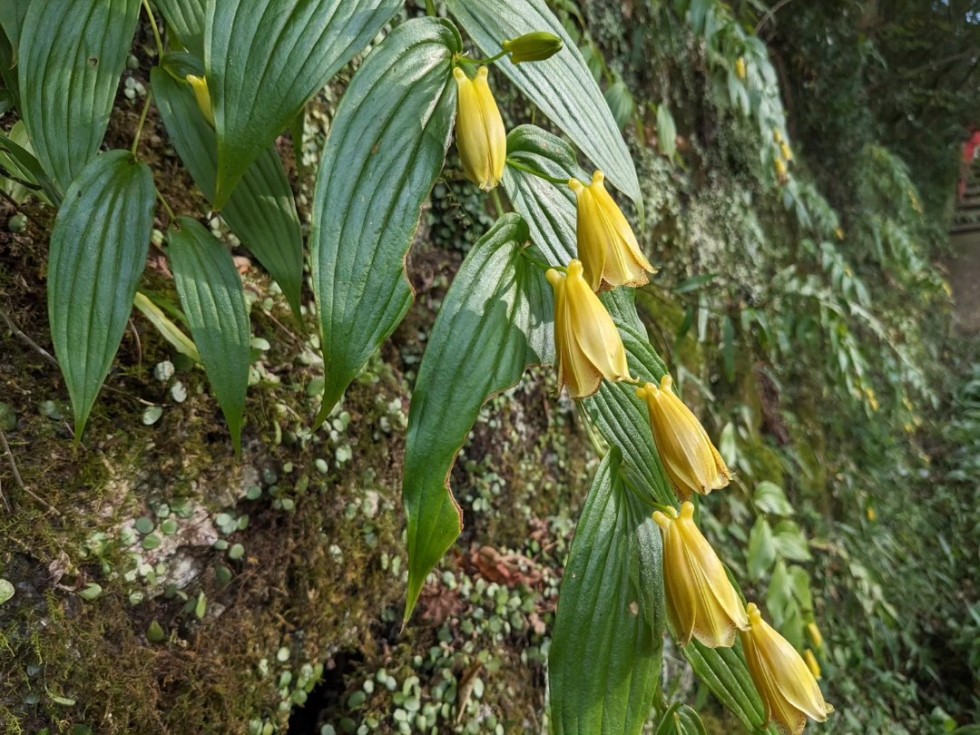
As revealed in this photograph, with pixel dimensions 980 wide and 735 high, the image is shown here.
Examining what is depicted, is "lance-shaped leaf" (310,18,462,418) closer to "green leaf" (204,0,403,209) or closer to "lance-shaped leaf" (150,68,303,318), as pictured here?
"green leaf" (204,0,403,209)

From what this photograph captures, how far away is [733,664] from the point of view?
55 cm

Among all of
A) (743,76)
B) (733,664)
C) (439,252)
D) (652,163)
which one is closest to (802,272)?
(743,76)

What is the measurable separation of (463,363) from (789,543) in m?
1.35

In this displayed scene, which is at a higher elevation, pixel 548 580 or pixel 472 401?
pixel 472 401

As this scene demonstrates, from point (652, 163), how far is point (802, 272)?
56.9 inches

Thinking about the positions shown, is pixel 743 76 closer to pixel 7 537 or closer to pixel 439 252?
pixel 439 252

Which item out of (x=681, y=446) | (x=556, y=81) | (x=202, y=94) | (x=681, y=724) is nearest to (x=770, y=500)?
(x=681, y=724)

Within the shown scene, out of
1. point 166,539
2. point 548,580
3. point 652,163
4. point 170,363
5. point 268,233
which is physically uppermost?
point 652,163

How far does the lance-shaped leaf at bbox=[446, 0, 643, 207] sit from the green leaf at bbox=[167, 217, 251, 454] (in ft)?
1.03

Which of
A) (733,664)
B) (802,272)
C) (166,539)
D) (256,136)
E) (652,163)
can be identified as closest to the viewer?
(256,136)

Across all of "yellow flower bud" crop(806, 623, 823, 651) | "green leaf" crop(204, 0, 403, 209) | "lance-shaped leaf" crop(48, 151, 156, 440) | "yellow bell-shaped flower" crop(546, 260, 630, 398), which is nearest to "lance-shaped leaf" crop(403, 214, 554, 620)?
"yellow bell-shaped flower" crop(546, 260, 630, 398)

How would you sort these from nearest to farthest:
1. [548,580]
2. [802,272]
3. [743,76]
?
[548,580], [743,76], [802,272]

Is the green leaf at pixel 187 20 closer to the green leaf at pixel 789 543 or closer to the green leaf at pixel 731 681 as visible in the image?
the green leaf at pixel 731 681

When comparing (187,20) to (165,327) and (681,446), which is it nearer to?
(165,327)
